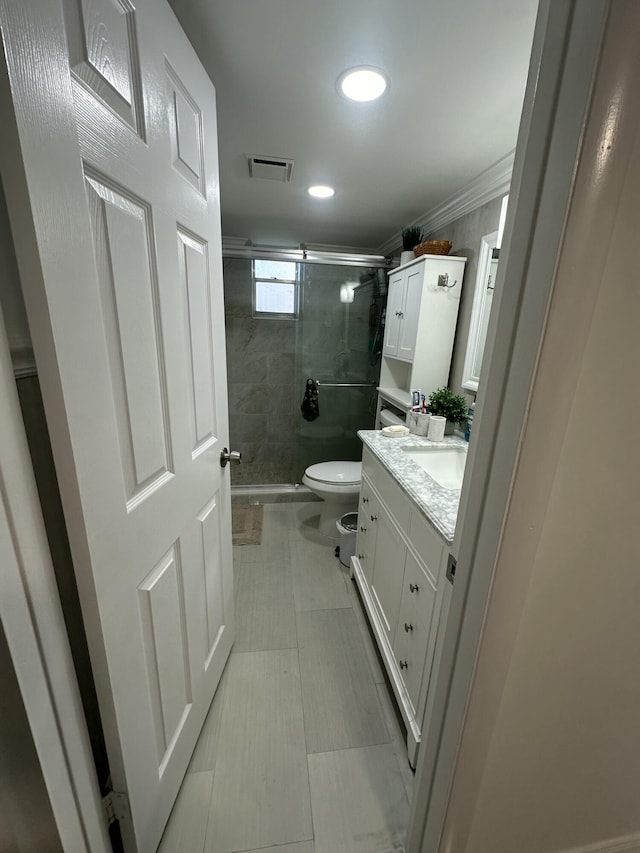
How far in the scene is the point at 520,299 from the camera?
1.55 feet

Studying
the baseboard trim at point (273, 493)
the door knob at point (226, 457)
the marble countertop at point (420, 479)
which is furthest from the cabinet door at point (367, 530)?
the baseboard trim at point (273, 493)

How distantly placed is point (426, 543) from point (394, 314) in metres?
1.67

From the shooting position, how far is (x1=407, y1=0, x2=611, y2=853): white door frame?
1.29 feet

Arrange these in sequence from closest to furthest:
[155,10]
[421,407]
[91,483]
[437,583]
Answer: [91,483]
[155,10]
[437,583]
[421,407]

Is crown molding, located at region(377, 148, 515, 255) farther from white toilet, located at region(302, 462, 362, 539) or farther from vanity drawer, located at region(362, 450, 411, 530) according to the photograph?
white toilet, located at region(302, 462, 362, 539)

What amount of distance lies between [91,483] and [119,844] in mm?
989

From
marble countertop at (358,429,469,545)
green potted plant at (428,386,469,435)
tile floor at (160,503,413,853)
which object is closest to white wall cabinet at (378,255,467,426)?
green potted plant at (428,386,469,435)

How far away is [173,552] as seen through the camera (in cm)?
88

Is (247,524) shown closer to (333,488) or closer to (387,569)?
(333,488)

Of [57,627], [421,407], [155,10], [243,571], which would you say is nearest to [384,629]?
[243,571]

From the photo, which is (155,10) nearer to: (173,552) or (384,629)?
(173,552)

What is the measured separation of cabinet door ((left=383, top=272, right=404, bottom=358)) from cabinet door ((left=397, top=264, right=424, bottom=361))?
53mm

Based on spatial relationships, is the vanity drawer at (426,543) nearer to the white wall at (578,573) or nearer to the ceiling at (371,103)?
the white wall at (578,573)

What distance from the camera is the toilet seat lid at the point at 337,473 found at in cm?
→ 217
